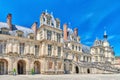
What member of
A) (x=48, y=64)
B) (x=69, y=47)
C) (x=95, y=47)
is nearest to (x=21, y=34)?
(x=48, y=64)

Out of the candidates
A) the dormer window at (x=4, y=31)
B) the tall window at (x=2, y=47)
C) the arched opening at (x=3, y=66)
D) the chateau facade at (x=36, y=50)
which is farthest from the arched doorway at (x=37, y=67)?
the dormer window at (x=4, y=31)

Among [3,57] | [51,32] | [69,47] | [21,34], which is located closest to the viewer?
[3,57]

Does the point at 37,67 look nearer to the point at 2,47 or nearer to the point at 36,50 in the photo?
the point at 36,50

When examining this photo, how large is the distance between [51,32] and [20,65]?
9341mm

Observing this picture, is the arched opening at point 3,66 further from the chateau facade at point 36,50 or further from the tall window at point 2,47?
the tall window at point 2,47

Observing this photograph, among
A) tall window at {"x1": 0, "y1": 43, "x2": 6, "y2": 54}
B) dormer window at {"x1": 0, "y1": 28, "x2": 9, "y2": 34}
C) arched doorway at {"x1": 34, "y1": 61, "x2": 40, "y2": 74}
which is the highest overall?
dormer window at {"x1": 0, "y1": 28, "x2": 9, "y2": 34}

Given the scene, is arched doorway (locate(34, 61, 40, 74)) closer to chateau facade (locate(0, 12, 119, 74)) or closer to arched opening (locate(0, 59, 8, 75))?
chateau facade (locate(0, 12, 119, 74))

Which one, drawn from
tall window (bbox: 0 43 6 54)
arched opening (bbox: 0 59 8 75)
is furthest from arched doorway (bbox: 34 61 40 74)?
tall window (bbox: 0 43 6 54)

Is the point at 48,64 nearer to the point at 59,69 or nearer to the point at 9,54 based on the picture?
the point at 59,69

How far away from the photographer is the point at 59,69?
3519 cm

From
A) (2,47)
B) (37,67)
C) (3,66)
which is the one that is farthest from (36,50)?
(3,66)

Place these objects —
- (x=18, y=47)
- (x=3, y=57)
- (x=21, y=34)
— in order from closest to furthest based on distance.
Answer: (x=3, y=57) → (x=18, y=47) → (x=21, y=34)

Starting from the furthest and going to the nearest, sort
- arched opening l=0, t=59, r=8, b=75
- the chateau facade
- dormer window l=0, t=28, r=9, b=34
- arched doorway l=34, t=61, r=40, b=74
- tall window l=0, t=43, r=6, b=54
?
arched doorway l=34, t=61, r=40, b=74, dormer window l=0, t=28, r=9, b=34, the chateau facade, arched opening l=0, t=59, r=8, b=75, tall window l=0, t=43, r=6, b=54

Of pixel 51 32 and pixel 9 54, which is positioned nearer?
pixel 9 54
